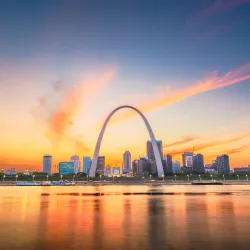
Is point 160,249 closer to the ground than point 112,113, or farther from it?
closer to the ground

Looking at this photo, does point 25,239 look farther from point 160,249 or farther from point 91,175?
point 91,175

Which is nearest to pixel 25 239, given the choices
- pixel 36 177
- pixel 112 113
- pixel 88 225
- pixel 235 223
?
pixel 88 225

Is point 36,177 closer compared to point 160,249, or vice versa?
point 160,249

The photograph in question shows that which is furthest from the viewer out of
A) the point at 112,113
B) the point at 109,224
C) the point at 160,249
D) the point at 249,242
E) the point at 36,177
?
the point at 36,177

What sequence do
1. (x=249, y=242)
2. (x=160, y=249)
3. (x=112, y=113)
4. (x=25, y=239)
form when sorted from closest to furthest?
(x=160, y=249) → (x=249, y=242) → (x=25, y=239) → (x=112, y=113)

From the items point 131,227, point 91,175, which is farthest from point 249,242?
point 91,175

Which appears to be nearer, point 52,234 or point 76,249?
point 76,249

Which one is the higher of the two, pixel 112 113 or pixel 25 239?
pixel 112 113

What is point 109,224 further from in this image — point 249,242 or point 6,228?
point 249,242

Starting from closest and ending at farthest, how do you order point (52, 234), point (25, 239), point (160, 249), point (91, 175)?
point (160, 249) < point (25, 239) < point (52, 234) < point (91, 175)
